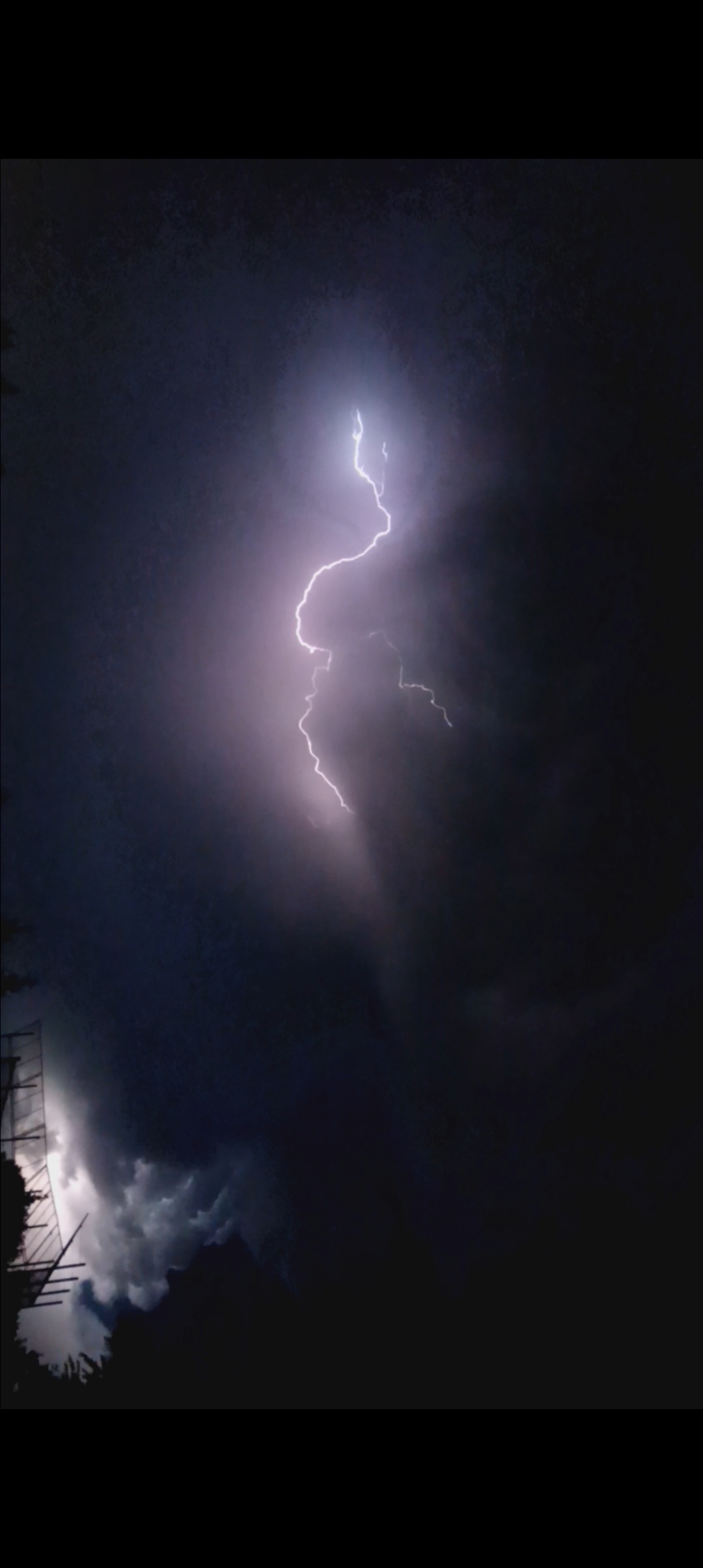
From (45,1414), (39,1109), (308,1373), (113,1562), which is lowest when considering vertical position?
(308,1373)

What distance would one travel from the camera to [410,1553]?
8148 mm

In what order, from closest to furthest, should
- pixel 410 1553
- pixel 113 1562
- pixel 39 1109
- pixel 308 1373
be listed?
1. pixel 113 1562
2. pixel 410 1553
3. pixel 39 1109
4. pixel 308 1373

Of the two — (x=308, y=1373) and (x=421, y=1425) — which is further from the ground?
(x=421, y=1425)

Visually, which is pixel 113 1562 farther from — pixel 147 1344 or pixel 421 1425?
pixel 147 1344

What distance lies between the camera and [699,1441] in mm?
10664

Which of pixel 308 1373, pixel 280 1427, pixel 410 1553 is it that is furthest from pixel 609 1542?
pixel 308 1373

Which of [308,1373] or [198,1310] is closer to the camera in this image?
[308,1373]

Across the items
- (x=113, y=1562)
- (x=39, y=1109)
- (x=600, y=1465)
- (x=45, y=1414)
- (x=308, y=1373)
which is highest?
(x=39, y=1109)

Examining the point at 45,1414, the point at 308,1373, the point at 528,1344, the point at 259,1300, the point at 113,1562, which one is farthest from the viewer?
the point at 259,1300

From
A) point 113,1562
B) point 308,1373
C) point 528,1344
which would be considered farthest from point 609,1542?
point 308,1373

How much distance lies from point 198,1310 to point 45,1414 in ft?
99.9

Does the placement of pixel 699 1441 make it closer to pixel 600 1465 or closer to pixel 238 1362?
pixel 600 1465

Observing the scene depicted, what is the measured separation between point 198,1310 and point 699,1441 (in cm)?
3163

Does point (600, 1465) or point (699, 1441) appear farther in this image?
point (699, 1441)
